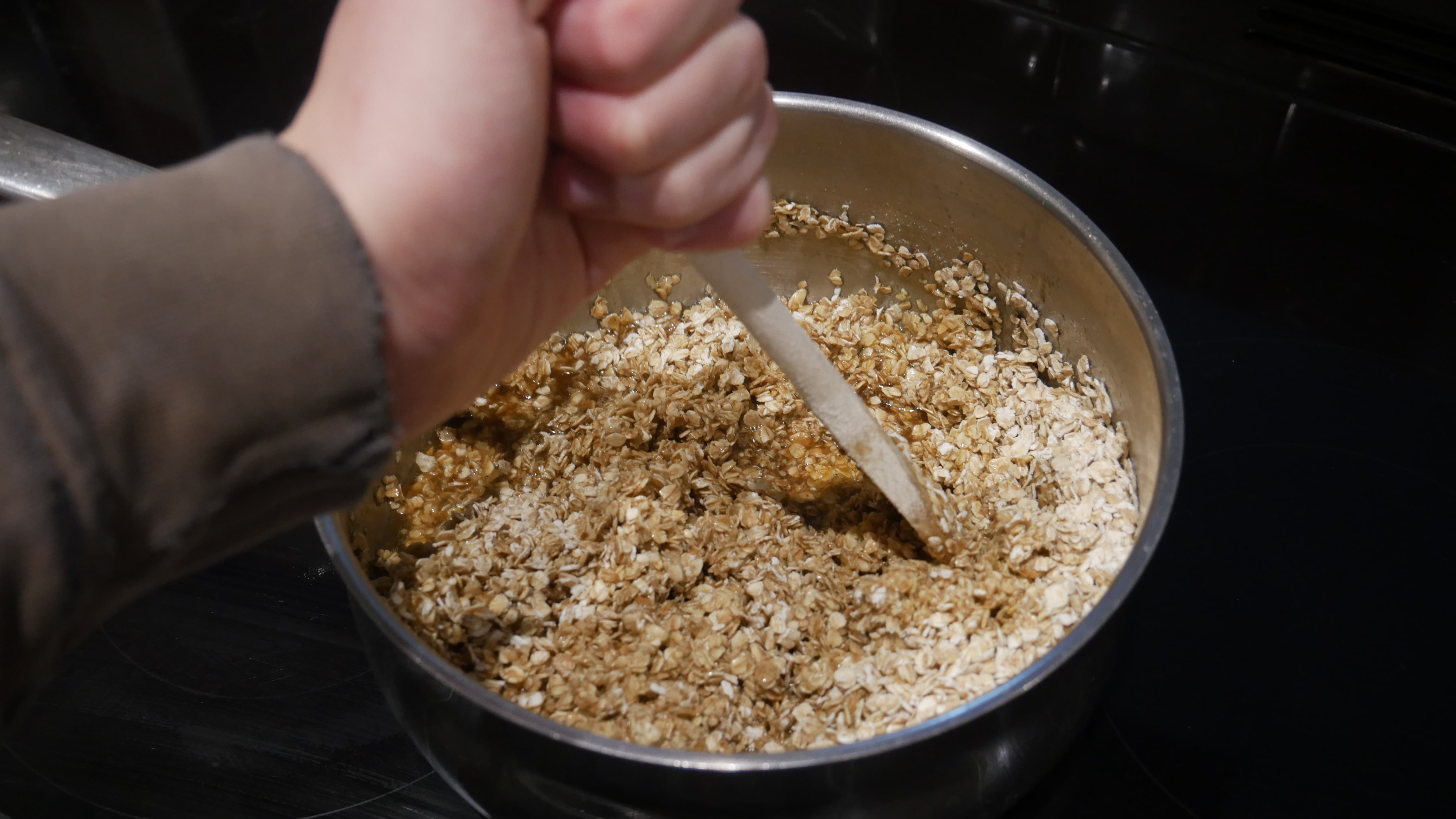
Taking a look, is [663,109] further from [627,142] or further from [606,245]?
[606,245]

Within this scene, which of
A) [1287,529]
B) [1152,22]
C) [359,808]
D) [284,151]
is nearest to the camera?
[284,151]

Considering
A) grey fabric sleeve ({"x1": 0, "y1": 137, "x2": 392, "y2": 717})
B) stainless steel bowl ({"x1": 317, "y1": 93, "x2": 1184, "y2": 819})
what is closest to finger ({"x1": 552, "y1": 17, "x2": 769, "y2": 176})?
grey fabric sleeve ({"x1": 0, "y1": 137, "x2": 392, "y2": 717})

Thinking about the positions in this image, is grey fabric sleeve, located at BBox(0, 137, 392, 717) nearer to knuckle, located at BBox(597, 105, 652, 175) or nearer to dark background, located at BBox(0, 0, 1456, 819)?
knuckle, located at BBox(597, 105, 652, 175)

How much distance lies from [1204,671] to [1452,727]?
0.65 ft

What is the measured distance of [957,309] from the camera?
1146 millimetres

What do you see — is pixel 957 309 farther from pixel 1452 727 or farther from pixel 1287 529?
pixel 1452 727

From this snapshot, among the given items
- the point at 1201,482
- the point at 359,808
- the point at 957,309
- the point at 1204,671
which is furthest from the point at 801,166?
the point at 359,808

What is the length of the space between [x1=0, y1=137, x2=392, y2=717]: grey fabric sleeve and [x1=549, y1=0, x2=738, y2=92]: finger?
152 millimetres

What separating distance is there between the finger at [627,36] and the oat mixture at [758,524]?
476mm

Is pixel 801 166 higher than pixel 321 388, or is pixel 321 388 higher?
pixel 321 388

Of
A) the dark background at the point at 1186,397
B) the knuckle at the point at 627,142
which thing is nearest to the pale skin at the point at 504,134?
the knuckle at the point at 627,142

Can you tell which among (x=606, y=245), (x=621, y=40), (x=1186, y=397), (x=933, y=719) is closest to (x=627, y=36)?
(x=621, y=40)

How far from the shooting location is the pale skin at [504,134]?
519 millimetres

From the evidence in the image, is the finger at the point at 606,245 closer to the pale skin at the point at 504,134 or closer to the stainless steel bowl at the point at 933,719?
the pale skin at the point at 504,134
